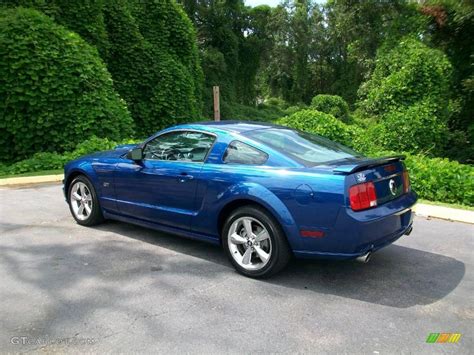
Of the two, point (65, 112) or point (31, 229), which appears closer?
point (31, 229)

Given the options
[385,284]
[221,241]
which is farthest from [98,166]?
[385,284]

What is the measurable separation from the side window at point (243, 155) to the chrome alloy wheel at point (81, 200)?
2343mm

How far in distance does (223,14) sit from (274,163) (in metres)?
34.3

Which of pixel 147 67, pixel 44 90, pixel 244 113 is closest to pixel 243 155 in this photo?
pixel 44 90

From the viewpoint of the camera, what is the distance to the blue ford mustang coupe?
13.0 feet

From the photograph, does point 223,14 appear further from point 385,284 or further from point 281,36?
point 385,284

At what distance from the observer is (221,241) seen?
15.3 ft

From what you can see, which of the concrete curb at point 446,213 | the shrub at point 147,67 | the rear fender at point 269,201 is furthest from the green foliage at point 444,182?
the shrub at point 147,67

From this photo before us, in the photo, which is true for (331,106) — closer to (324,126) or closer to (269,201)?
(324,126)

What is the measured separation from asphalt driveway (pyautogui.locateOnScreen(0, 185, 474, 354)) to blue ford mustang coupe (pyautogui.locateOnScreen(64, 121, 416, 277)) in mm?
331

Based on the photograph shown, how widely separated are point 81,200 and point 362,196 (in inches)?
153

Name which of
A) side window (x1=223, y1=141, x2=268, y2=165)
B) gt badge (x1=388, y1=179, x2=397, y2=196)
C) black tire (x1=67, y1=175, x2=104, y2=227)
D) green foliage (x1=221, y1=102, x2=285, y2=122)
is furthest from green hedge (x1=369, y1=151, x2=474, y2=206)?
green foliage (x1=221, y1=102, x2=285, y2=122)

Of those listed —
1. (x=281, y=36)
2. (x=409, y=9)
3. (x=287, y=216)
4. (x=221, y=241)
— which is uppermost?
(x=281, y=36)

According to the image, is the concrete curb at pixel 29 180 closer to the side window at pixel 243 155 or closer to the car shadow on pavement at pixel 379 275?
the car shadow on pavement at pixel 379 275
